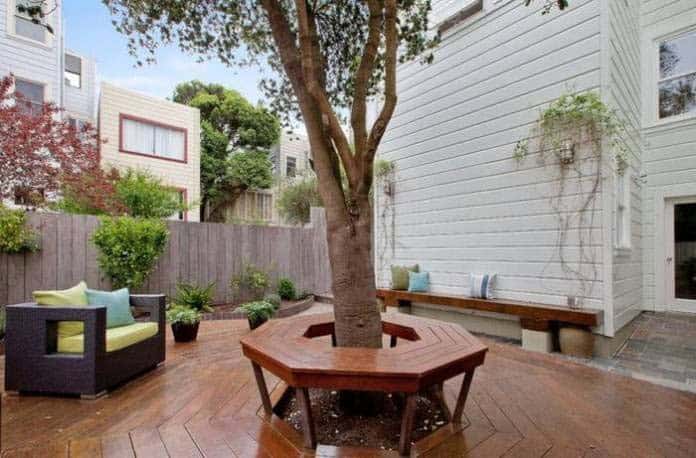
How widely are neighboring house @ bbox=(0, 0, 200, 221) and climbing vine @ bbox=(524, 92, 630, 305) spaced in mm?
8942

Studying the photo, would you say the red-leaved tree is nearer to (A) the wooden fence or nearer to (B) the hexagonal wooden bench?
(A) the wooden fence

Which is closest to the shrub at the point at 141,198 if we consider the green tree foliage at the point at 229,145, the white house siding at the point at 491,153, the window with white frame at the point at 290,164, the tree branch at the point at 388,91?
the white house siding at the point at 491,153

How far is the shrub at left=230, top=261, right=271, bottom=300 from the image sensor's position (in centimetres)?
706

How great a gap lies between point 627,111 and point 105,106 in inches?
447

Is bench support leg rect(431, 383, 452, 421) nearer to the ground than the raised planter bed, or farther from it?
farther from it

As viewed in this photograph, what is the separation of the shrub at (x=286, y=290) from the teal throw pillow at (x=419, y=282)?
2.70 m

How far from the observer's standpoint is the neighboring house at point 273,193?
1416cm

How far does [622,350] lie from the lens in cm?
426

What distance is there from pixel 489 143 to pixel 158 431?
4.81m

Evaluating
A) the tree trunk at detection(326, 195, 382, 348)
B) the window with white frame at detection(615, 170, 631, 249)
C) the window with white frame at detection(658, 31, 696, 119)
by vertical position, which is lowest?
the tree trunk at detection(326, 195, 382, 348)

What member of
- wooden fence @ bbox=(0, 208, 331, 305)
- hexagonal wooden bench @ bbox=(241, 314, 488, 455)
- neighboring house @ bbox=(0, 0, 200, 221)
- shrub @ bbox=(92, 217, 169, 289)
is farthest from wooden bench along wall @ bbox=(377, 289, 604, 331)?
neighboring house @ bbox=(0, 0, 200, 221)

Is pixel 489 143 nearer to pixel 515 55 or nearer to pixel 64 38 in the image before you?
pixel 515 55

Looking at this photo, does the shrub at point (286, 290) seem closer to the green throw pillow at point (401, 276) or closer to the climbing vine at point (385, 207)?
the climbing vine at point (385, 207)

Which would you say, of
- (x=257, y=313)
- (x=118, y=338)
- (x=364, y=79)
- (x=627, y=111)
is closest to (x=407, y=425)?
(x=364, y=79)
